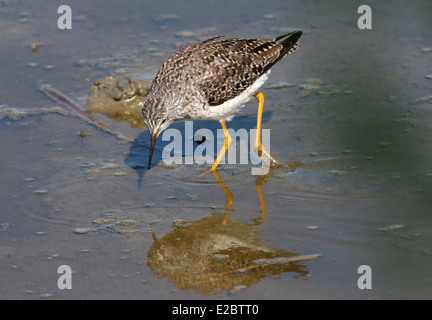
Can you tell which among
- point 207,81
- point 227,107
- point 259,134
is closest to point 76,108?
point 207,81

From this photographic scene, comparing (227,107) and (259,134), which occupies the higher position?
(227,107)

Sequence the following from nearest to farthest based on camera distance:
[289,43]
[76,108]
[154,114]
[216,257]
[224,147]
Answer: [216,257] → [154,114] → [224,147] → [289,43] → [76,108]

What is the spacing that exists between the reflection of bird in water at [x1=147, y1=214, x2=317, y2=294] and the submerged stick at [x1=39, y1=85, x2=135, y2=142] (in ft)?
7.67

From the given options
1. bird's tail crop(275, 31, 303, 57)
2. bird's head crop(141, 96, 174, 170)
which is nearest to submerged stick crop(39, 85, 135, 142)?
bird's head crop(141, 96, 174, 170)

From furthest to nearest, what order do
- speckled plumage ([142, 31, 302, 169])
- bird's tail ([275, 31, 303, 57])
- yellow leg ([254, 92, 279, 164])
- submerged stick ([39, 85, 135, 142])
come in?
submerged stick ([39, 85, 135, 142]) < bird's tail ([275, 31, 303, 57]) < yellow leg ([254, 92, 279, 164]) < speckled plumage ([142, 31, 302, 169])

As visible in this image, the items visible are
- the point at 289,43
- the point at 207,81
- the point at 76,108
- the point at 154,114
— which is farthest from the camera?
the point at 76,108

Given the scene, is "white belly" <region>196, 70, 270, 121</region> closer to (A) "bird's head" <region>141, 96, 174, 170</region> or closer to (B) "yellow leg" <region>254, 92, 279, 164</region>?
(B) "yellow leg" <region>254, 92, 279, 164</region>

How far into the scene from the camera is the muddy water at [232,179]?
5.15 metres

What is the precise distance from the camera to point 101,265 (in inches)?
219

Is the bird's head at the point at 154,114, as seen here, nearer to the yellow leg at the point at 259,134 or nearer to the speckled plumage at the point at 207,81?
the speckled plumage at the point at 207,81

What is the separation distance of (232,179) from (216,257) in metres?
1.68

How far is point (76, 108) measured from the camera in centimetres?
862

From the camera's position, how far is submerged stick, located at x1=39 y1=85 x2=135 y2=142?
8.14 metres

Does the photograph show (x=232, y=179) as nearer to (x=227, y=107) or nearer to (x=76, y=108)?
(x=227, y=107)
